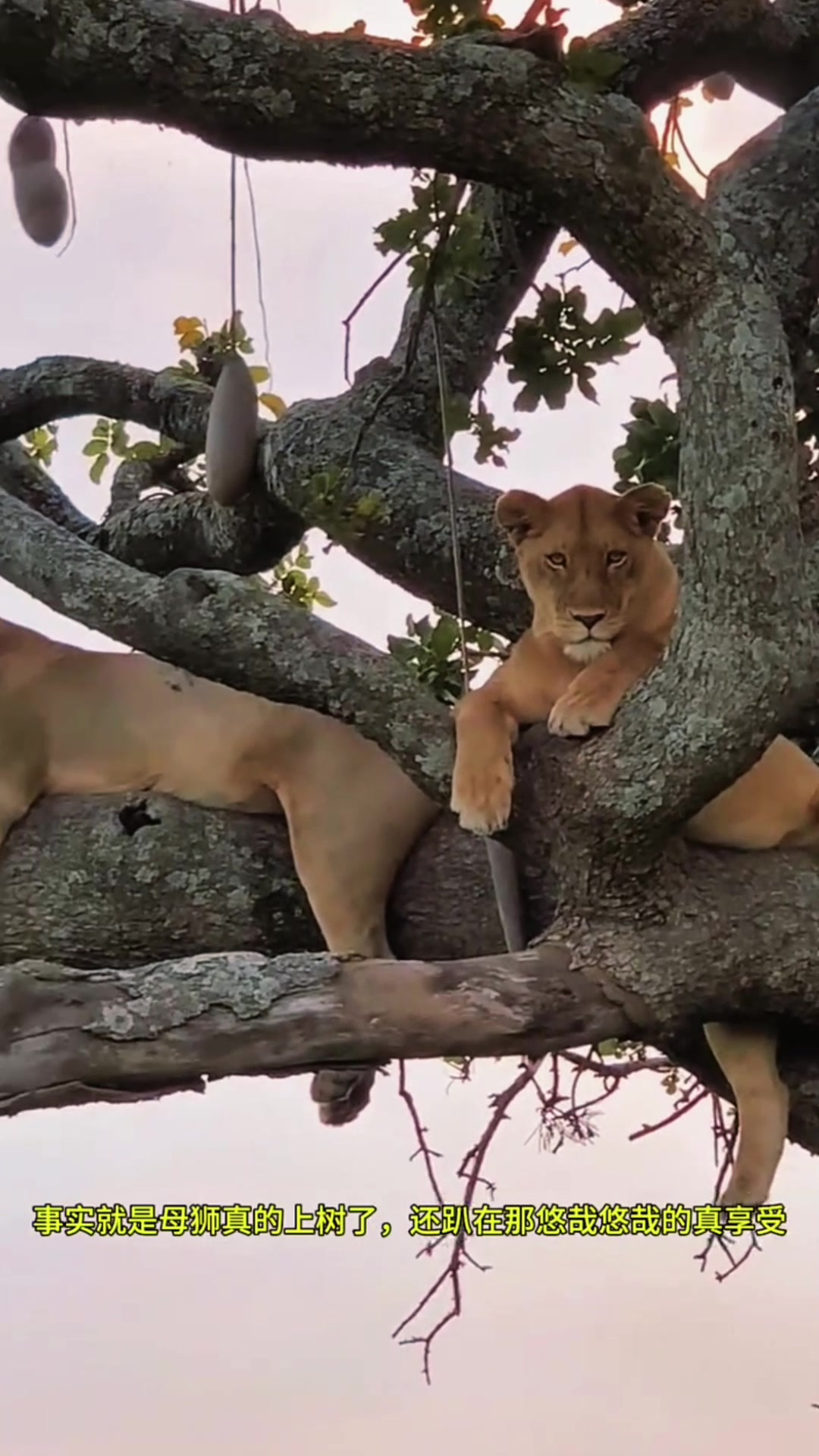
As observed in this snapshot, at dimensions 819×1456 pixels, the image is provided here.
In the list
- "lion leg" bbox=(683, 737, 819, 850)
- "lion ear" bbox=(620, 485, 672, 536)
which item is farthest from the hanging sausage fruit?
"lion leg" bbox=(683, 737, 819, 850)

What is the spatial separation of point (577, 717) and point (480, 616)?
686 mm

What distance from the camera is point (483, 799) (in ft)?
5.22

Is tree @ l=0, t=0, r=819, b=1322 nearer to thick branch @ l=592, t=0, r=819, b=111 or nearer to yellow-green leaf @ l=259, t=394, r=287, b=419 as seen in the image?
thick branch @ l=592, t=0, r=819, b=111

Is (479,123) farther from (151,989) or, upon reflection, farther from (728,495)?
(151,989)

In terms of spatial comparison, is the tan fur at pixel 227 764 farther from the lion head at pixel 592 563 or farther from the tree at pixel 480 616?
the lion head at pixel 592 563

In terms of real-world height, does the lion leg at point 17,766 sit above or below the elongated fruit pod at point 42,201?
below

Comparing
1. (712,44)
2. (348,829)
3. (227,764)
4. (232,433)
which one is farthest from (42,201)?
(712,44)

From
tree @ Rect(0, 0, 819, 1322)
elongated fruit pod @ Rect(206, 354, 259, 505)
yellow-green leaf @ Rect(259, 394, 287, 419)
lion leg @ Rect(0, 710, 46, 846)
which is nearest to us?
tree @ Rect(0, 0, 819, 1322)

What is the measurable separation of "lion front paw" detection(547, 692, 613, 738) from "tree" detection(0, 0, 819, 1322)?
26 mm

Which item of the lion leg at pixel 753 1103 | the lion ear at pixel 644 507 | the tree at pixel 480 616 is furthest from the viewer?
the lion ear at pixel 644 507

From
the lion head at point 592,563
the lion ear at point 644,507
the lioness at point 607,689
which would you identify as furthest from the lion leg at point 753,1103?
the lion ear at point 644,507

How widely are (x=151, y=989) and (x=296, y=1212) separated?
3.18ft

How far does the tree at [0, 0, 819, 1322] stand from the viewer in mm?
1353

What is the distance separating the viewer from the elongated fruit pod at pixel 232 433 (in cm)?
216
